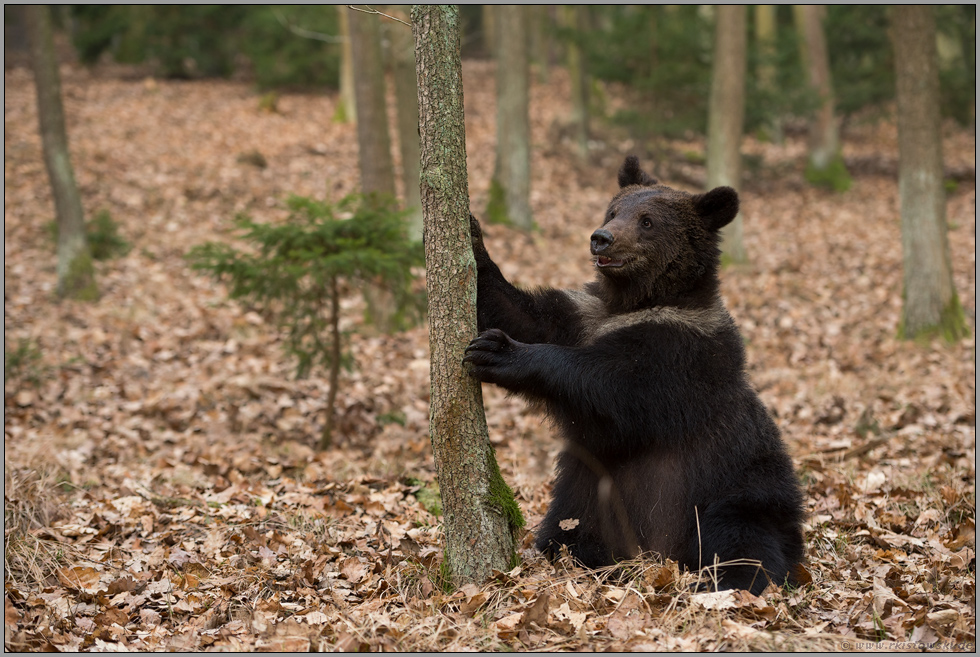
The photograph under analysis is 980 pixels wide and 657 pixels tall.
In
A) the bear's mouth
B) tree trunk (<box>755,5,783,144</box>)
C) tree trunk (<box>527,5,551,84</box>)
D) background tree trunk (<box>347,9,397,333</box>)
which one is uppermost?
tree trunk (<box>527,5,551,84</box>)

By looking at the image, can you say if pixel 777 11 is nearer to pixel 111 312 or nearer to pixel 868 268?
pixel 868 268

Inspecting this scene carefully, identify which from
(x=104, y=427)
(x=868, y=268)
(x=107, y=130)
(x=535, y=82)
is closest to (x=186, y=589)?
(x=104, y=427)

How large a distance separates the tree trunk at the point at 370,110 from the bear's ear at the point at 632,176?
676cm

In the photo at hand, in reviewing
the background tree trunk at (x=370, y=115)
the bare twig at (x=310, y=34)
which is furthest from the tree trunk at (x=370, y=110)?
the bare twig at (x=310, y=34)

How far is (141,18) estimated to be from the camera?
89.7 feet

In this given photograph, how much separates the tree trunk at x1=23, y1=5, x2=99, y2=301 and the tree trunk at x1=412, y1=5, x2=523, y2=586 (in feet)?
34.5

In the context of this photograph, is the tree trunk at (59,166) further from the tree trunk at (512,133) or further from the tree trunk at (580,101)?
the tree trunk at (580,101)

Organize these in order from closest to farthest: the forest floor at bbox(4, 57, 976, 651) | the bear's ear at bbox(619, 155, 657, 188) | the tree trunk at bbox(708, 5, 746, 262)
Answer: the forest floor at bbox(4, 57, 976, 651), the bear's ear at bbox(619, 155, 657, 188), the tree trunk at bbox(708, 5, 746, 262)

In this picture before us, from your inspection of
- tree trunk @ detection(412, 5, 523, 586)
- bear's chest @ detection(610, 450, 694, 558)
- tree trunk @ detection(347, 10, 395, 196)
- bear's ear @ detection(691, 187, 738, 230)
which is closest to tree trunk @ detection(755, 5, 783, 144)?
tree trunk @ detection(347, 10, 395, 196)

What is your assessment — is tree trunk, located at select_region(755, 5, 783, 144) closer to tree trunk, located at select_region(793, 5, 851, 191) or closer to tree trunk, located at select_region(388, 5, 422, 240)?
tree trunk, located at select_region(793, 5, 851, 191)

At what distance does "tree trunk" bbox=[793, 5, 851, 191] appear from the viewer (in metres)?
23.0

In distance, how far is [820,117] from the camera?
23.6m

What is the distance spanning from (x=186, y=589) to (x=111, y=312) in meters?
8.70

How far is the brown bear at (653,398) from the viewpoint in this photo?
4.29 meters
